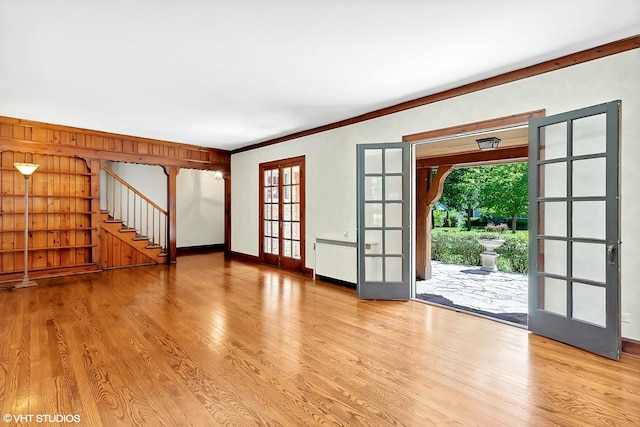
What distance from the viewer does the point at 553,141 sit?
325 centimetres

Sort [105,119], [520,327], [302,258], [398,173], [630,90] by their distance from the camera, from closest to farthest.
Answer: [630,90] → [520,327] → [398,173] → [105,119] → [302,258]

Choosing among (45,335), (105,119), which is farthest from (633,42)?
(105,119)

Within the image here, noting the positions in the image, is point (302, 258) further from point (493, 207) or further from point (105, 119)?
point (493, 207)

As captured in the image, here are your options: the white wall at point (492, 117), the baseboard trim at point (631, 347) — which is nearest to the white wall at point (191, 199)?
the white wall at point (492, 117)

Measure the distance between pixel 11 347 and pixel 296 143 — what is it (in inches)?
193

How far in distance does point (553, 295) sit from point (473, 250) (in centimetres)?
537

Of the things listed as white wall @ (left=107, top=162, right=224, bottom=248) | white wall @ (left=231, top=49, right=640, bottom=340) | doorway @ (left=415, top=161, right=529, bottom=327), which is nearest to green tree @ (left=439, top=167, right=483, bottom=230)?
doorway @ (left=415, top=161, right=529, bottom=327)

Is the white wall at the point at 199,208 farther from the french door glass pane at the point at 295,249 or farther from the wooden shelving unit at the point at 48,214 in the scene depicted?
the french door glass pane at the point at 295,249

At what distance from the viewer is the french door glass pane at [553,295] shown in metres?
3.17

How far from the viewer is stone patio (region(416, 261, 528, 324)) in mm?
4474

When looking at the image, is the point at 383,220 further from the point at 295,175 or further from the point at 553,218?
the point at 295,175

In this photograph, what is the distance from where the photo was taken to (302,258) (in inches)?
251

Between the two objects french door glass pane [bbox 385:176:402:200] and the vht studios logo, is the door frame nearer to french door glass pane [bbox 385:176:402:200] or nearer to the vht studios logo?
french door glass pane [bbox 385:176:402:200]

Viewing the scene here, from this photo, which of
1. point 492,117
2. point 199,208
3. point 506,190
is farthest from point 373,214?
point 506,190
